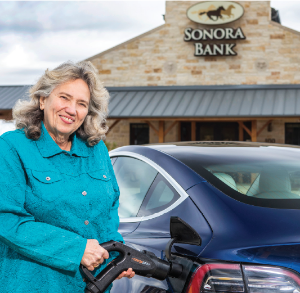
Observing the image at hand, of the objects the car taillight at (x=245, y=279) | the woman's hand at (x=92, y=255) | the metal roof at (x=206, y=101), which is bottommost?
the car taillight at (x=245, y=279)

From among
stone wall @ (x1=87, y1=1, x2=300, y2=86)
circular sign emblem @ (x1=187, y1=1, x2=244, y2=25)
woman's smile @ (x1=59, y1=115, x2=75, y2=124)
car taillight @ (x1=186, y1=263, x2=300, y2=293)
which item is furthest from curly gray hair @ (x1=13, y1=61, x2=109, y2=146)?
circular sign emblem @ (x1=187, y1=1, x2=244, y2=25)

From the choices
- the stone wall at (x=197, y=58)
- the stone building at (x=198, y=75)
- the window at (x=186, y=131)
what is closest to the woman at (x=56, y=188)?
the stone building at (x=198, y=75)

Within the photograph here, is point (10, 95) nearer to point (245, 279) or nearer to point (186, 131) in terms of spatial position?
point (186, 131)

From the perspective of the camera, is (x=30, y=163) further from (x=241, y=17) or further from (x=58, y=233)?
(x=241, y=17)

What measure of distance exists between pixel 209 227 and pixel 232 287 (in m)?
0.32

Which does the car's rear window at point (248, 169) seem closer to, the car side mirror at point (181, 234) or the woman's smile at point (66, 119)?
A: the car side mirror at point (181, 234)

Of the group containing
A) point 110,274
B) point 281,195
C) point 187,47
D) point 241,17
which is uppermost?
point 241,17

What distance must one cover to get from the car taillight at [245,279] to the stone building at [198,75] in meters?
15.9

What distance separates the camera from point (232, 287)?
1646mm

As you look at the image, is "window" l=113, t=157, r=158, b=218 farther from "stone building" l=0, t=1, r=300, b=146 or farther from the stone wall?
the stone wall

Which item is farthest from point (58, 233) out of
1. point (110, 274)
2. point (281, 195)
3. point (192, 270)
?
point (281, 195)

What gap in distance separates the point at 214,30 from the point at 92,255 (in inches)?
767

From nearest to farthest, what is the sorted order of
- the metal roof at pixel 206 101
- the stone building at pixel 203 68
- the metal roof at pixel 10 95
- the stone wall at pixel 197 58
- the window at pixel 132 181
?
the window at pixel 132 181
the metal roof at pixel 206 101
the stone building at pixel 203 68
the stone wall at pixel 197 58
the metal roof at pixel 10 95

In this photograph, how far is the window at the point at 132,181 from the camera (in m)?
2.80
